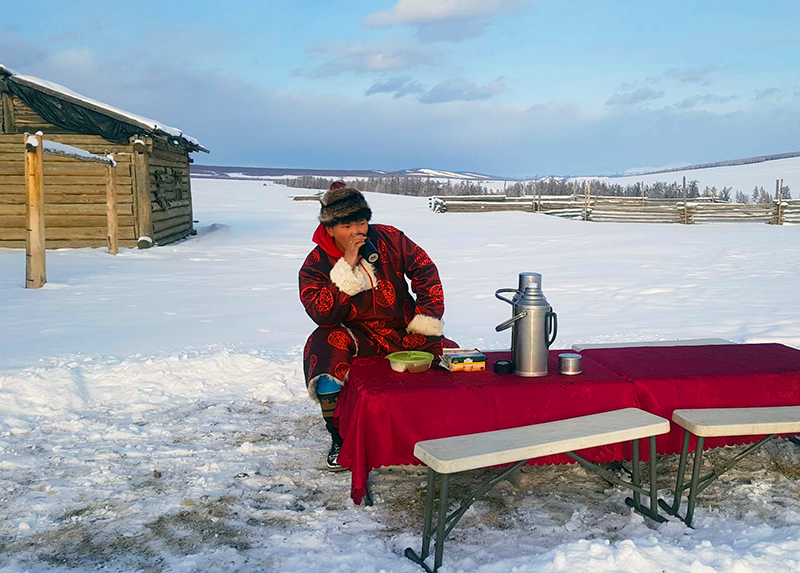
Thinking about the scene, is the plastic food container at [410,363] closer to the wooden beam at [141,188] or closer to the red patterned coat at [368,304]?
the red patterned coat at [368,304]

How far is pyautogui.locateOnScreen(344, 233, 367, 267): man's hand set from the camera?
3611 mm

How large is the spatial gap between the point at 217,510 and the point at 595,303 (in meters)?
6.77

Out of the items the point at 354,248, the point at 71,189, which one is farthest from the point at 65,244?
the point at 354,248

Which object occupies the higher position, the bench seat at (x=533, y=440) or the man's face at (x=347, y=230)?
the man's face at (x=347, y=230)

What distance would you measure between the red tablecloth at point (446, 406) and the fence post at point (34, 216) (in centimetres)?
782

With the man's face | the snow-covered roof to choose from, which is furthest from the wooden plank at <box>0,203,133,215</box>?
the man's face

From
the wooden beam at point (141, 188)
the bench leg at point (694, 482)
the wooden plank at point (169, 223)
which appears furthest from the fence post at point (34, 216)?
the bench leg at point (694, 482)

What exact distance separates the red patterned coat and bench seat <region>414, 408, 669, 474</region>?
1018 mm

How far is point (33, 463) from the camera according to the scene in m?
3.86

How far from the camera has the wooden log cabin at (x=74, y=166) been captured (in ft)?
46.3

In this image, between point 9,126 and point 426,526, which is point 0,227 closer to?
point 9,126

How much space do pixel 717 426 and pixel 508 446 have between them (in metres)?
0.97

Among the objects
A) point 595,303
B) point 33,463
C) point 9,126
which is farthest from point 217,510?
point 9,126

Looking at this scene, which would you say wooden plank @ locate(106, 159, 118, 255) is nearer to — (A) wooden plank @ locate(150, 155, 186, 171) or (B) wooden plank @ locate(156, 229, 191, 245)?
(A) wooden plank @ locate(150, 155, 186, 171)
